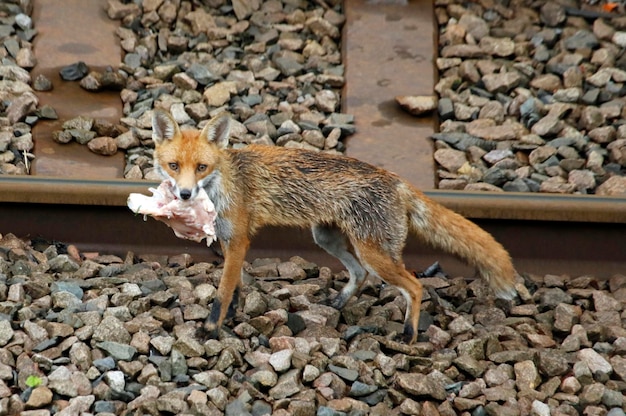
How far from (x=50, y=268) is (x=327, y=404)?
2.31m

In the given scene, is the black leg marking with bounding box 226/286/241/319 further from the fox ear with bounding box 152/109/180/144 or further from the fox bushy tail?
the fox bushy tail

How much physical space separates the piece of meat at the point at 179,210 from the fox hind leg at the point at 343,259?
2.94ft

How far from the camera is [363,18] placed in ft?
31.7

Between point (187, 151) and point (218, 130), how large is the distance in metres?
0.28

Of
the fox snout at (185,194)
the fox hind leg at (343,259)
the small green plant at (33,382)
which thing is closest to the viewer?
the small green plant at (33,382)

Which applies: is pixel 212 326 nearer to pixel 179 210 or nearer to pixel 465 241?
pixel 179 210

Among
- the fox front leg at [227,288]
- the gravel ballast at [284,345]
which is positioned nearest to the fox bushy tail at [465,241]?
the gravel ballast at [284,345]

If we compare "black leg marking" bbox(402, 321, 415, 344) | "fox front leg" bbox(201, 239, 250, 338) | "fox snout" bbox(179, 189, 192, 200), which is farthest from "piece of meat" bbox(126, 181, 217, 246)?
"black leg marking" bbox(402, 321, 415, 344)

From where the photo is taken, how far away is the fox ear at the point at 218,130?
6340 mm

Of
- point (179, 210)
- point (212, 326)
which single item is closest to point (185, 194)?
point (179, 210)

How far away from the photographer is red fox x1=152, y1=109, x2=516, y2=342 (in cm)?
631

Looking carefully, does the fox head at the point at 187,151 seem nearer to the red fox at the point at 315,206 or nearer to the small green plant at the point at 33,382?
the red fox at the point at 315,206

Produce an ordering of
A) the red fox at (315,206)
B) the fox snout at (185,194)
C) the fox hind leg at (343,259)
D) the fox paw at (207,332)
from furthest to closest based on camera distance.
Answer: the fox hind leg at (343,259)
the red fox at (315,206)
the fox paw at (207,332)
the fox snout at (185,194)

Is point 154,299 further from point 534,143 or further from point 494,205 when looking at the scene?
point 534,143
